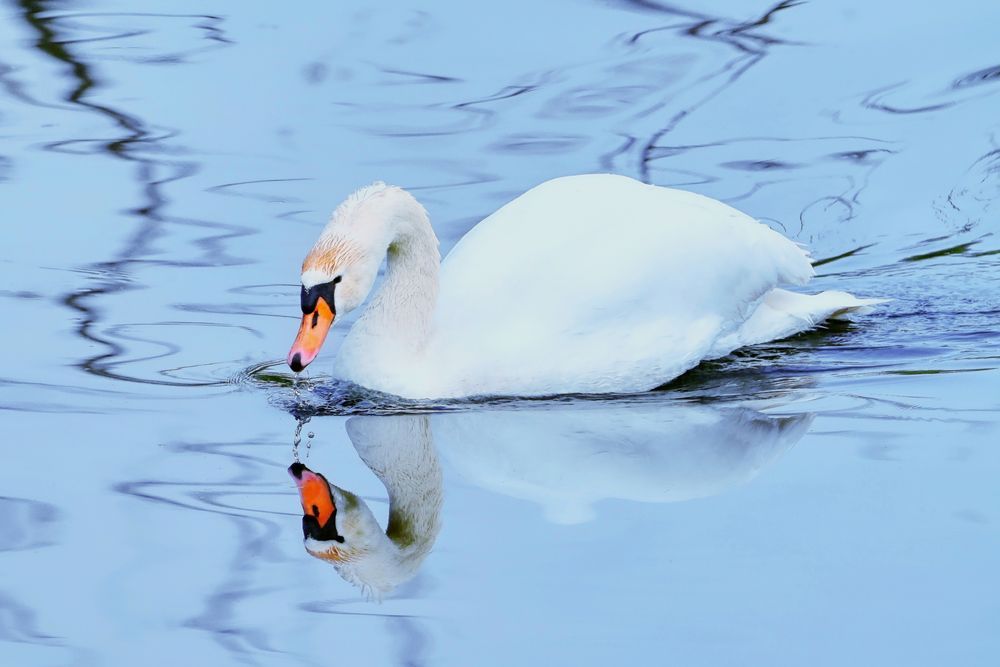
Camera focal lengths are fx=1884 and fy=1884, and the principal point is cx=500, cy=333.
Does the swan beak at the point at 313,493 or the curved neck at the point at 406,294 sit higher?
the curved neck at the point at 406,294

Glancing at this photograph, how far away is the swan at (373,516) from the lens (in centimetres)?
557

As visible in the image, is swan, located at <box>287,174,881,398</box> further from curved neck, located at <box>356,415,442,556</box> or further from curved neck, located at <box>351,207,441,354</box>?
curved neck, located at <box>356,415,442,556</box>

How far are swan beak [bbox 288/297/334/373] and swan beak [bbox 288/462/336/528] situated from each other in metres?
0.55

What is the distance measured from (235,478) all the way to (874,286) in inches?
171

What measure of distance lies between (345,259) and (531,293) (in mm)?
780

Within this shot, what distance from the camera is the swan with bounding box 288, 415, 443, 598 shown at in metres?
5.57

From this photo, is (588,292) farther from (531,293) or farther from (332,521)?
(332,521)

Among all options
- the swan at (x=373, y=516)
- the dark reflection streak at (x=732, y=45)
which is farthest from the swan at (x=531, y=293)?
the dark reflection streak at (x=732, y=45)

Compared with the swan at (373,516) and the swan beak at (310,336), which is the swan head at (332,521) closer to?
the swan at (373,516)

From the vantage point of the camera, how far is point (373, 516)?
6051 mm

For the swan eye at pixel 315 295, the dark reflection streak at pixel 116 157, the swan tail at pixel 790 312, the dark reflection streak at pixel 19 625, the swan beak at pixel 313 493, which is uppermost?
the swan eye at pixel 315 295

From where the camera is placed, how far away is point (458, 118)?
11.9 meters

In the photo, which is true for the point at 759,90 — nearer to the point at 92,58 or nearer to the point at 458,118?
the point at 458,118

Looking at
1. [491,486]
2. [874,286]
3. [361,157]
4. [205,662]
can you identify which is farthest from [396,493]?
[361,157]
